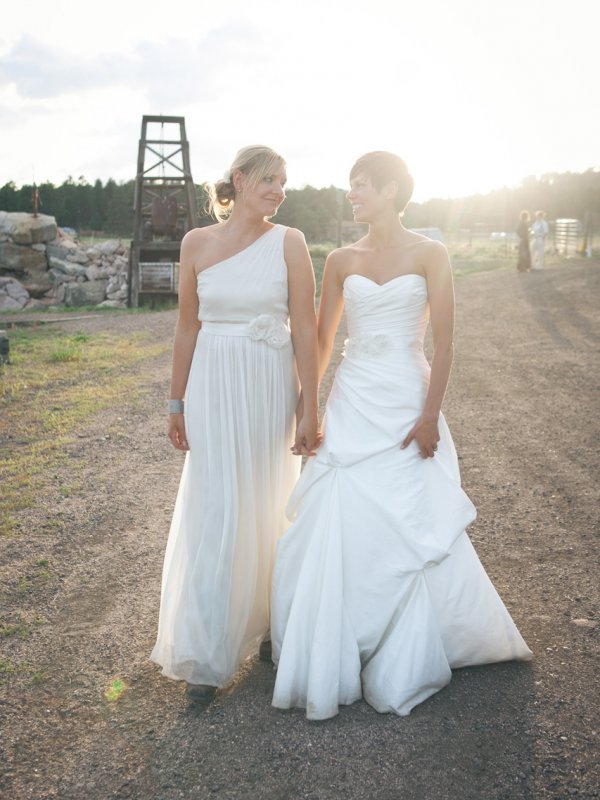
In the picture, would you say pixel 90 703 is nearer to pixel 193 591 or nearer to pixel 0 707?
pixel 0 707

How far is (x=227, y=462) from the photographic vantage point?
3133 millimetres

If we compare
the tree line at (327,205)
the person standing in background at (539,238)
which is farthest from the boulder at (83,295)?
the tree line at (327,205)

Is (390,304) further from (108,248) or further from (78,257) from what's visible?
(108,248)

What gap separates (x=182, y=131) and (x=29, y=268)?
7.24 meters

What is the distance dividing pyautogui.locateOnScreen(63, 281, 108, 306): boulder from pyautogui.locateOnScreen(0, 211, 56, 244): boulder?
10.0 ft

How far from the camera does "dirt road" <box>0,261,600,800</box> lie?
2523mm

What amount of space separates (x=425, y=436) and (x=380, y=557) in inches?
21.5

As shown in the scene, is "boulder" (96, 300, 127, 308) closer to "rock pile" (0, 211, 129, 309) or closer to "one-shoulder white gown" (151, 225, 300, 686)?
"rock pile" (0, 211, 129, 309)

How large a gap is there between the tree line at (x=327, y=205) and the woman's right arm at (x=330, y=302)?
3470 cm

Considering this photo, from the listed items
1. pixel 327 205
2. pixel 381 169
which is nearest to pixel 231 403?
pixel 381 169

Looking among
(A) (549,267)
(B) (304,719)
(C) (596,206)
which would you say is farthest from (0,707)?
(C) (596,206)

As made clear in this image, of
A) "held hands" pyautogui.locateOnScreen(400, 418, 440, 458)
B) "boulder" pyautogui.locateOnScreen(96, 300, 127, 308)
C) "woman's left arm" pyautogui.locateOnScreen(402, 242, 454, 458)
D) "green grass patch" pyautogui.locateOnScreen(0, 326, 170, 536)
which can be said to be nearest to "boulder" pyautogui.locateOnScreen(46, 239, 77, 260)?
"boulder" pyautogui.locateOnScreen(96, 300, 127, 308)

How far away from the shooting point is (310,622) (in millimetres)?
2936

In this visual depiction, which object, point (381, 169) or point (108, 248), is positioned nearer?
point (381, 169)
